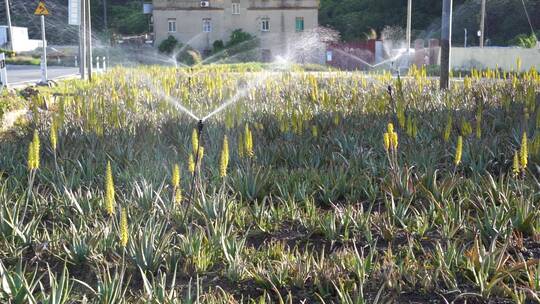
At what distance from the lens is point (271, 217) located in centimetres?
435

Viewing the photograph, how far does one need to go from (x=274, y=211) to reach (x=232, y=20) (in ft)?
167

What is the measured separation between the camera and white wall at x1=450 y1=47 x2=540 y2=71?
27469 mm

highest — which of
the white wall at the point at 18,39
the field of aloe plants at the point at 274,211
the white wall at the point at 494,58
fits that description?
the white wall at the point at 18,39

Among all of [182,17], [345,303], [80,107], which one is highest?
[182,17]

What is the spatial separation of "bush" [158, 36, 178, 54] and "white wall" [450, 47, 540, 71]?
2406 centimetres

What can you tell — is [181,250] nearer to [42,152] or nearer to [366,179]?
[366,179]

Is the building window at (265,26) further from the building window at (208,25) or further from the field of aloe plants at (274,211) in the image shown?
the field of aloe plants at (274,211)

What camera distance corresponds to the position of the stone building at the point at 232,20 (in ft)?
173

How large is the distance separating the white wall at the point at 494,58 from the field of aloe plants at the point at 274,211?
69.8 feet

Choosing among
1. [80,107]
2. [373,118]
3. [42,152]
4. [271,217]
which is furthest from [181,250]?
[80,107]

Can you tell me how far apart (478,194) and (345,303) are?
1996 millimetres

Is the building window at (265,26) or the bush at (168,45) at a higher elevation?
the building window at (265,26)

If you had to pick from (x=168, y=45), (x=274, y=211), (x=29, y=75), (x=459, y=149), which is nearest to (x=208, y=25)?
(x=168, y=45)

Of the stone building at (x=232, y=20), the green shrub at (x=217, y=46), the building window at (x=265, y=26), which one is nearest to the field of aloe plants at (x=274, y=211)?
the green shrub at (x=217, y=46)
